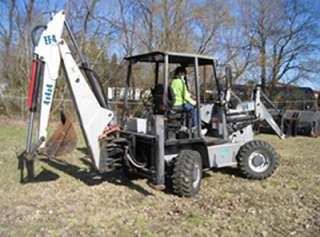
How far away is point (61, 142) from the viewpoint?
536 cm

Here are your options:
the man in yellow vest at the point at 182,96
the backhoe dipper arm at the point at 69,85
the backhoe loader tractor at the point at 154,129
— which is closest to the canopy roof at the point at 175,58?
the backhoe loader tractor at the point at 154,129

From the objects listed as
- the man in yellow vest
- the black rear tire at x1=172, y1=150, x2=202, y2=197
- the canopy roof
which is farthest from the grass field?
the canopy roof

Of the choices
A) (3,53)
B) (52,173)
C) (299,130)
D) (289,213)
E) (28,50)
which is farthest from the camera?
(3,53)

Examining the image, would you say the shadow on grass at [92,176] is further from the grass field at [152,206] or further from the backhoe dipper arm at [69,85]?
the backhoe dipper arm at [69,85]

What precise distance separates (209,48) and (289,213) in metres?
15.7

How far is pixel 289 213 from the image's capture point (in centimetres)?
444

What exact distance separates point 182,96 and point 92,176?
8.09 feet

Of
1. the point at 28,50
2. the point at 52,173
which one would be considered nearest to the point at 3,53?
the point at 28,50

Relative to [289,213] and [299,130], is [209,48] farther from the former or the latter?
[289,213]

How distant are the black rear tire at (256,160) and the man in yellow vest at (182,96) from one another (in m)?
1.24

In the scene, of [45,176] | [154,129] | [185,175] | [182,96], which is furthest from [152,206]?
[45,176]

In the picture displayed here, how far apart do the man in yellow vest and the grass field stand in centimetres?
134

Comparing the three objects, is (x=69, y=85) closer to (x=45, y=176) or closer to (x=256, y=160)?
(x=45, y=176)

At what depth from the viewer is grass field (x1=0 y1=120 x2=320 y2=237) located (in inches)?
155
